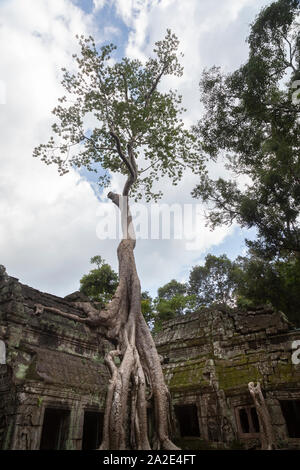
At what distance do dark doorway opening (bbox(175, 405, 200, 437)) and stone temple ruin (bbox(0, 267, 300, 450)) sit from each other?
0.03 m

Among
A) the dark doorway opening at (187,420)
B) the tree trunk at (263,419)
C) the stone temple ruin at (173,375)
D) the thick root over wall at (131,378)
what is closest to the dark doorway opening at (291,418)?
the stone temple ruin at (173,375)

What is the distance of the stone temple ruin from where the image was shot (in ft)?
19.2

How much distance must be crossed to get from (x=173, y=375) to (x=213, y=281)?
65.6ft

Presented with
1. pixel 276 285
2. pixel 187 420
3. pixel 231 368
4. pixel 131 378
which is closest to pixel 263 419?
pixel 231 368

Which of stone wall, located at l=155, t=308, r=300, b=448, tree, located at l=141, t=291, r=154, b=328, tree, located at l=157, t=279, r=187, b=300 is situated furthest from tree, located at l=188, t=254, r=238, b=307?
stone wall, located at l=155, t=308, r=300, b=448

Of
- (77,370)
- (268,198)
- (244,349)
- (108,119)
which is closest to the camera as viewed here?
(77,370)

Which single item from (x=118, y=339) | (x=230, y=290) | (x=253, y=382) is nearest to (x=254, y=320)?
(x=253, y=382)

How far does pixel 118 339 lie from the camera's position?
7.70m

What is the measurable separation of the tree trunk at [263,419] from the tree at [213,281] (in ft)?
65.8

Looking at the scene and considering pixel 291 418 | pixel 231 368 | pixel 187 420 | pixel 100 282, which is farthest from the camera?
pixel 100 282

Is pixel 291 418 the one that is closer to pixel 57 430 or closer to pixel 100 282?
pixel 57 430

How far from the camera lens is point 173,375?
33.0ft
